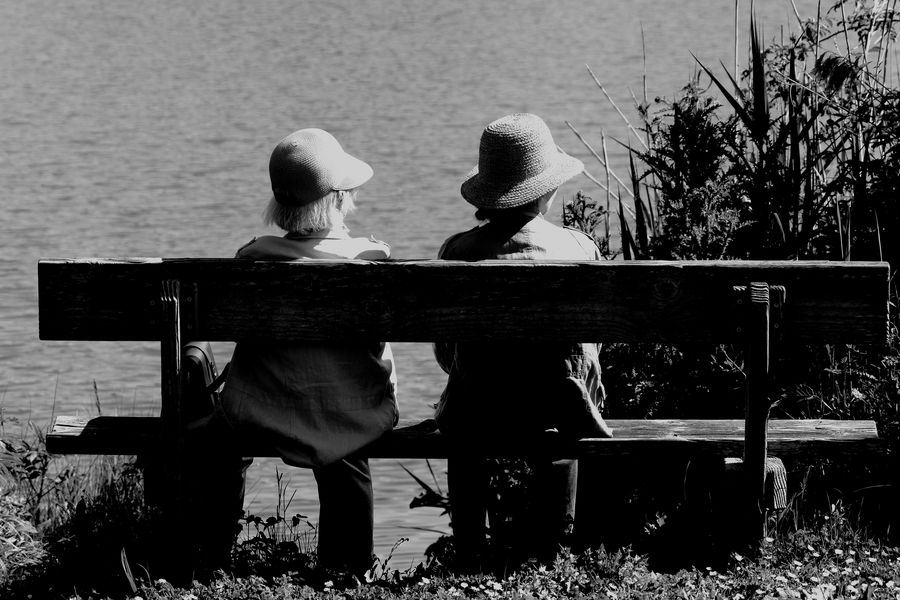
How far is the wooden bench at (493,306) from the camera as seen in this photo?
3.73 m

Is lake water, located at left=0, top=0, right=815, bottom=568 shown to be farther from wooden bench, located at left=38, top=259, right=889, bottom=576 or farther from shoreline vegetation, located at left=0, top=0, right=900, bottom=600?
wooden bench, located at left=38, top=259, right=889, bottom=576

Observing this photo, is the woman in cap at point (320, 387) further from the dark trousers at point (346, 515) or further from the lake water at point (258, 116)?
the lake water at point (258, 116)

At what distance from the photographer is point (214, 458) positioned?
3.96 m

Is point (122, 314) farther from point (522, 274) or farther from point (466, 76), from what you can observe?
point (466, 76)

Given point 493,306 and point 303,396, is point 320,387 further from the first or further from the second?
point 493,306

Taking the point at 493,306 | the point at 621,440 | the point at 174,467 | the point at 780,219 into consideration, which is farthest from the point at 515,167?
the point at 780,219

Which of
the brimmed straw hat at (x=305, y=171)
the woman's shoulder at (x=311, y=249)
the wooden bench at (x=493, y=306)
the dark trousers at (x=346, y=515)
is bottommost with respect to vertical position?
the dark trousers at (x=346, y=515)

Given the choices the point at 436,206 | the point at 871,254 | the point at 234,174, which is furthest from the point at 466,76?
the point at 871,254

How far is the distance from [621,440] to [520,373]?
338 mm

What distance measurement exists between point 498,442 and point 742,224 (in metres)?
1.70

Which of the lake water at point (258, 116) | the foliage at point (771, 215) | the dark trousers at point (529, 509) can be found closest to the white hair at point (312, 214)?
the dark trousers at point (529, 509)

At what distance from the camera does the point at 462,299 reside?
3775 mm

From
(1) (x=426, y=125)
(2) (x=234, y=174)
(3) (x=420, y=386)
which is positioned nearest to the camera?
(3) (x=420, y=386)

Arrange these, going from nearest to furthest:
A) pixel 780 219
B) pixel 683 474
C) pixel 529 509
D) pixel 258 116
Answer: pixel 529 509 < pixel 683 474 < pixel 780 219 < pixel 258 116
